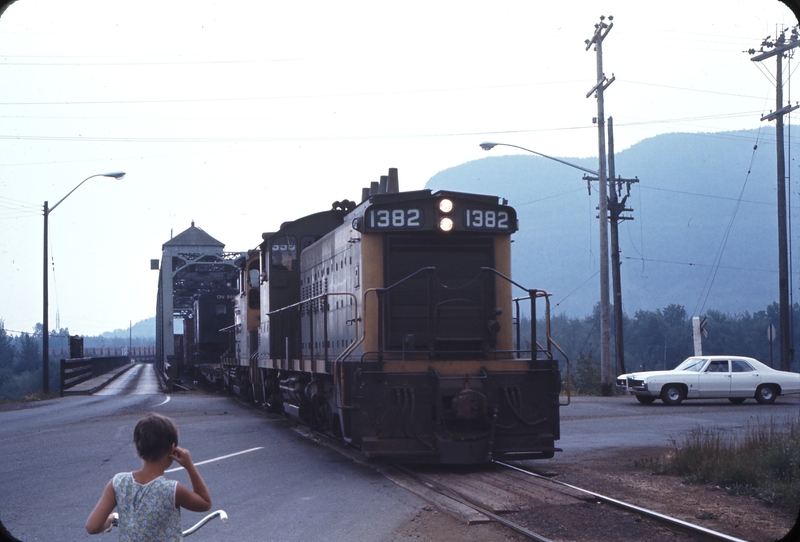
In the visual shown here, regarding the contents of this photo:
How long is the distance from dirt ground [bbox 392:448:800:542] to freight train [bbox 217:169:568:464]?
89 cm

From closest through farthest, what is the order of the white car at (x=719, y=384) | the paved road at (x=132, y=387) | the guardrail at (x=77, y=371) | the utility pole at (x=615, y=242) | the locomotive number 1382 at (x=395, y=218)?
the locomotive number 1382 at (x=395, y=218) < the white car at (x=719, y=384) < the utility pole at (x=615, y=242) < the guardrail at (x=77, y=371) < the paved road at (x=132, y=387)

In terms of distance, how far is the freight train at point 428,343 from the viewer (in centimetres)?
942

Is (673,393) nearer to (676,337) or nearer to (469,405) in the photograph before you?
(469,405)

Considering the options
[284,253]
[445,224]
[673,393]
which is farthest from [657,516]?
[673,393]

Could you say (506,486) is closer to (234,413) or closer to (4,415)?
(234,413)

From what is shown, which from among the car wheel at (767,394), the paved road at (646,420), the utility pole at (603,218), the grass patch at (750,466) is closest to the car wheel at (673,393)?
the paved road at (646,420)

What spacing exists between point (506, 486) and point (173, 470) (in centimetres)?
435

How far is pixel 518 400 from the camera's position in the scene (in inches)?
382

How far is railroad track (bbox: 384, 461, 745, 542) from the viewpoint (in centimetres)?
645

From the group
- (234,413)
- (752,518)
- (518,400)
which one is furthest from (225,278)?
(752,518)

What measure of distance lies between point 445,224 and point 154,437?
24.0ft

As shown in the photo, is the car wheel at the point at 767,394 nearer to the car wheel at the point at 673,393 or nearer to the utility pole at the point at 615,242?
the car wheel at the point at 673,393

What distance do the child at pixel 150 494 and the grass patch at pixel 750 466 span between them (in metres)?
6.48

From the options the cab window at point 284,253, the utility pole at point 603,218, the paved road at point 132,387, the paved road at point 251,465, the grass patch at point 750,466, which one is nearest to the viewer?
the paved road at point 251,465
